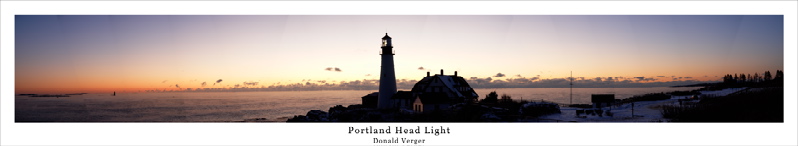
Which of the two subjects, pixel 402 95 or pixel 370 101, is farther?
pixel 370 101

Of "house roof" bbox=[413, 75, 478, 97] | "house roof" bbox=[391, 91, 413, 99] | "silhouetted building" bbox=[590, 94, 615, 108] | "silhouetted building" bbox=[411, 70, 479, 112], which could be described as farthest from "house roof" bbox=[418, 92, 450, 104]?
"silhouetted building" bbox=[590, 94, 615, 108]

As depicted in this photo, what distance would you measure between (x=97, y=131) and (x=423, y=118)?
45.7 ft

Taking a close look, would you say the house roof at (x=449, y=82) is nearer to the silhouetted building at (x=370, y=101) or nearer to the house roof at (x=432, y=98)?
the silhouetted building at (x=370, y=101)

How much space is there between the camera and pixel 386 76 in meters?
29.5

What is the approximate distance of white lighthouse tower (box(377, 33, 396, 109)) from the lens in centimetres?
2900

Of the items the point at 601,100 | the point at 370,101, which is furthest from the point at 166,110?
the point at 601,100

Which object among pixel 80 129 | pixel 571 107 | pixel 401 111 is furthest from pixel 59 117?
pixel 571 107

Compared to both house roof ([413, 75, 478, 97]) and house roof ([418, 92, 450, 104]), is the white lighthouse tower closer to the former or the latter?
house roof ([418, 92, 450, 104])

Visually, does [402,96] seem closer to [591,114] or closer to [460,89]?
[460,89]

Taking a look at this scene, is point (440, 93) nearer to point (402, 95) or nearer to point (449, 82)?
point (402, 95)

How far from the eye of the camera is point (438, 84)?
3219 cm

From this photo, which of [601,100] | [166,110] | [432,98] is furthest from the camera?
[166,110]

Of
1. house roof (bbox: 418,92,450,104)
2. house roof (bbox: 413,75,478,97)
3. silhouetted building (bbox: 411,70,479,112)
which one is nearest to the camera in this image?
house roof (bbox: 418,92,450,104)

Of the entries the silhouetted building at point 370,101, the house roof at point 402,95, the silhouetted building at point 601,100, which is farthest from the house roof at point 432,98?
the silhouetted building at point 601,100
